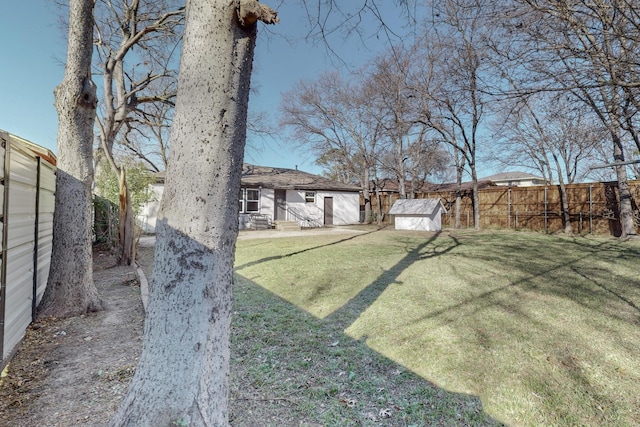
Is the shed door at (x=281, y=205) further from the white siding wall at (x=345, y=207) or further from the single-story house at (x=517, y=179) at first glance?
the single-story house at (x=517, y=179)

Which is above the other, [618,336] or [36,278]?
[36,278]

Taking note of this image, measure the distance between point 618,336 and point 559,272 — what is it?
11.2 feet

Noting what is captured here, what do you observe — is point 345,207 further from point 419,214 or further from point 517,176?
point 517,176

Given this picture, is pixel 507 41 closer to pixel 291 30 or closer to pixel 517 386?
pixel 291 30

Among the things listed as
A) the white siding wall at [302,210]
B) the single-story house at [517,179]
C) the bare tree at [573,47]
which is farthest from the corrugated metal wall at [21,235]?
the single-story house at [517,179]

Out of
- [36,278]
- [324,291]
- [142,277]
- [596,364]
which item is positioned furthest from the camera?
[142,277]

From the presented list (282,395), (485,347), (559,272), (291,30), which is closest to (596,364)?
(485,347)

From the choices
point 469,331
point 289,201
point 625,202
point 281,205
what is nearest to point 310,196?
point 289,201

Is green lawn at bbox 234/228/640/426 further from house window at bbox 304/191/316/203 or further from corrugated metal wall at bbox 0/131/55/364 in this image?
house window at bbox 304/191/316/203

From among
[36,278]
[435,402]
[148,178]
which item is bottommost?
[435,402]

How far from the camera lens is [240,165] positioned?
1.69 m

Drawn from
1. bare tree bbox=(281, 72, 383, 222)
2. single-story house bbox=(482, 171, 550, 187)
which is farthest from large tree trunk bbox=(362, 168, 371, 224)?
single-story house bbox=(482, 171, 550, 187)

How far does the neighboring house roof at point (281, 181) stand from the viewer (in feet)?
61.6

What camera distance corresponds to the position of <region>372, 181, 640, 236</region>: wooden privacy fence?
12.7 m
